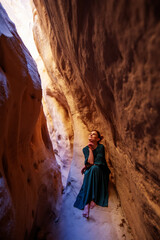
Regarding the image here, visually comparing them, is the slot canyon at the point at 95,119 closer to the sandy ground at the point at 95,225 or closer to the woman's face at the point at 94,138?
the sandy ground at the point at 95,225

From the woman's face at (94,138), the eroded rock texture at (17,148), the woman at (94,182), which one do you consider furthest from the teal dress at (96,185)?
the eroded rock texture at (17,148)

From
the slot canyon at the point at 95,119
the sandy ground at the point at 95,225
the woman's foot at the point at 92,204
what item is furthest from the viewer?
the woman's foot at the point at 92,204

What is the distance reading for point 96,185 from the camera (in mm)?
2281

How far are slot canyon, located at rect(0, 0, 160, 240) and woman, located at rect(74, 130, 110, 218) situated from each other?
12cm

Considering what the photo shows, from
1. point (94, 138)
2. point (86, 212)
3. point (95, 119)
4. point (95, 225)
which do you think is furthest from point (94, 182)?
point (95, 119)

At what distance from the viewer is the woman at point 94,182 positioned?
2.22 meters

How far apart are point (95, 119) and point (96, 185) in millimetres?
1453

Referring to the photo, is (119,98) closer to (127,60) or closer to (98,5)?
(127,60)

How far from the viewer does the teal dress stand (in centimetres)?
224

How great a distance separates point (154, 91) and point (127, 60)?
252mm

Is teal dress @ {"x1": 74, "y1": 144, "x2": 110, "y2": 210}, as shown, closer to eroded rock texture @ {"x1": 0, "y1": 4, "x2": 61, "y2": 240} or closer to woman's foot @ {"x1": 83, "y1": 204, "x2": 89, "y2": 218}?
woman's foot @ {"x1": 83, "y1": 204, "x2": 89, "y2": 218}

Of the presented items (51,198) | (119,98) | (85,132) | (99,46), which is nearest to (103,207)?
(51,198)

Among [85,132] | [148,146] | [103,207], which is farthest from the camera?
[85,132]

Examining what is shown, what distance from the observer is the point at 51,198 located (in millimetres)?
2607
